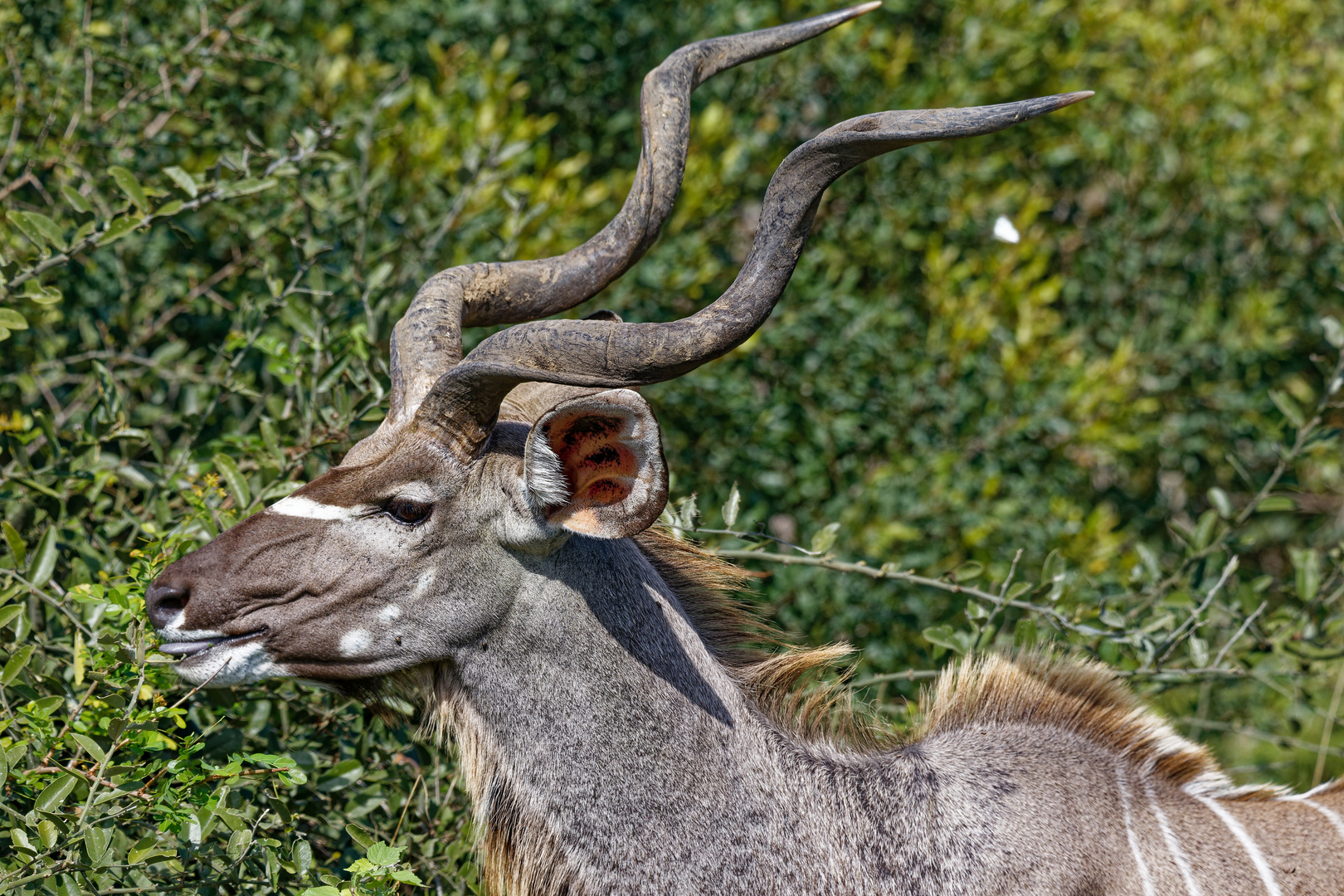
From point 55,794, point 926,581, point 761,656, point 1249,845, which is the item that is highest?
point 55,794

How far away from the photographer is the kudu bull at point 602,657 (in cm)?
246

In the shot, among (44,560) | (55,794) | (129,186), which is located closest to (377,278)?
(129,186)

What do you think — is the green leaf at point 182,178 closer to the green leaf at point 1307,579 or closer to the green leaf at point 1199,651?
the green leaf at point 1199,651

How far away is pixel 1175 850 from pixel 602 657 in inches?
55.9

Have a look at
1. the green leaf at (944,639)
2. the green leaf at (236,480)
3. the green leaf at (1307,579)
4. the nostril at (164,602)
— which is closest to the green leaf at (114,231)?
the green leaf at (236,480)

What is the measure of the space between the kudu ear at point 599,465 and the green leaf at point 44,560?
1278mm

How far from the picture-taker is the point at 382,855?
2.39 meters

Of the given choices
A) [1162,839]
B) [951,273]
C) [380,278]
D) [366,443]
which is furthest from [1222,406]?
[366,443]

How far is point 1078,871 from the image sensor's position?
8.52 feet

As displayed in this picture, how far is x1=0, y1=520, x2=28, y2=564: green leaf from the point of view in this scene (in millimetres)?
2814

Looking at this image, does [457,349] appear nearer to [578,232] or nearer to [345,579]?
[345,579]

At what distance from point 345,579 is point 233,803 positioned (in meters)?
0.66

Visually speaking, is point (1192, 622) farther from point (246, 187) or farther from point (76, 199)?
point (76, 199)

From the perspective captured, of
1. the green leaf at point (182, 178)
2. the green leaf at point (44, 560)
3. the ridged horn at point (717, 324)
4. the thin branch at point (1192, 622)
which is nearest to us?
the ridged horn at point (717, 324)
